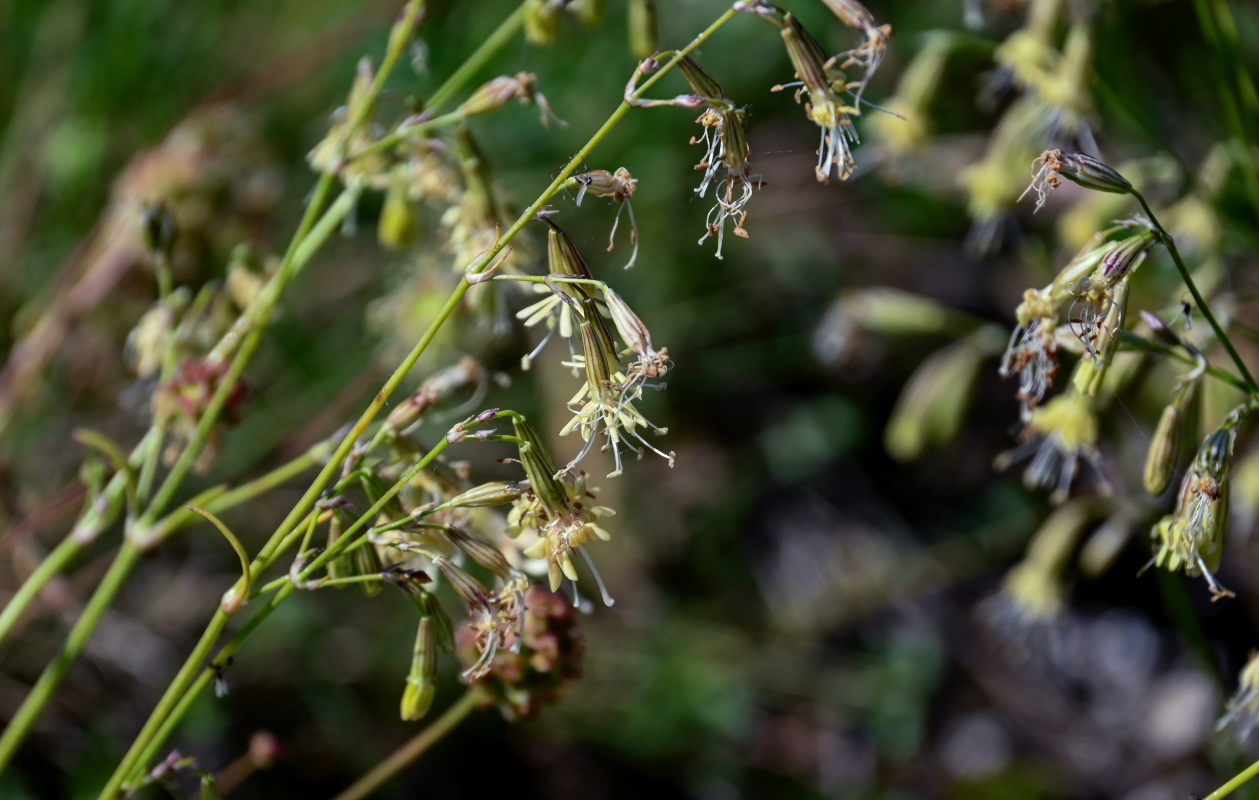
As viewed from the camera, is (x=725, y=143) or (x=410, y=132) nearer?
(x=725, y=143)

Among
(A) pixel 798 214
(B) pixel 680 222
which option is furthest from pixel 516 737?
(A) pixel 798 214

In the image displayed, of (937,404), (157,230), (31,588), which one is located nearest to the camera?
(31,588)

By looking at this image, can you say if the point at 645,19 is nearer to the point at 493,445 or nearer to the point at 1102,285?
the point at 1102,285

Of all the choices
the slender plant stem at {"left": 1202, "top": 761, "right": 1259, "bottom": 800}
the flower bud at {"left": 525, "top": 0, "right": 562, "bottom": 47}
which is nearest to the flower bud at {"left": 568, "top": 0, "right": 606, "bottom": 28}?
the flower bud at {"left": 525, "top": 0, "right": 562, "bottom": 47}

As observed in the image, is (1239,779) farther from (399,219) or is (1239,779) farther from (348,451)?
(399,219)

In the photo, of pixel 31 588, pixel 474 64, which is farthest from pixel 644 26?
pixel 31 588
